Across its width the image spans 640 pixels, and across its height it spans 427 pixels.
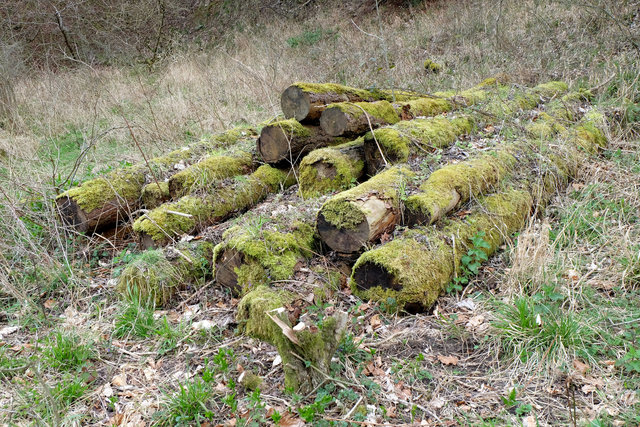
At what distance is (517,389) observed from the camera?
2.73 metres

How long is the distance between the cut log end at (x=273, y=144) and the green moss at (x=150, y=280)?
197cm

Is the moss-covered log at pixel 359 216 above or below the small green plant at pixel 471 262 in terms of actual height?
above

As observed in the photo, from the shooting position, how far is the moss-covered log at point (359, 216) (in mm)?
3639

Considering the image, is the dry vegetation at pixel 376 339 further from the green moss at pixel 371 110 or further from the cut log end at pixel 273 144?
the green moss at pixel 371 110

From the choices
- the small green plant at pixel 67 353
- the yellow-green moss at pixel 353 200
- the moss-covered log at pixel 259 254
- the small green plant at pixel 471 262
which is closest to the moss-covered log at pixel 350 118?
the yellow-green moss at pixel 353 200

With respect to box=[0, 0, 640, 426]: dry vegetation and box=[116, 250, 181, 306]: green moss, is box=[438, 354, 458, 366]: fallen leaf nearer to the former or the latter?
box=[0, 0, 640, 426]: dry vegetation

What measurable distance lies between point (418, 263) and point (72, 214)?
3.89 meters

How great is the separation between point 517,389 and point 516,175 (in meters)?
2.69

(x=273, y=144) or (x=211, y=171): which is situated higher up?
(x=273, y=144)

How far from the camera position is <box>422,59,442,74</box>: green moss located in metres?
10.5

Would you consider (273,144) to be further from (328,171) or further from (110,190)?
(110,190)

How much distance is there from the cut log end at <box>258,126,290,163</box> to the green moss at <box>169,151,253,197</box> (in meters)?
0.35

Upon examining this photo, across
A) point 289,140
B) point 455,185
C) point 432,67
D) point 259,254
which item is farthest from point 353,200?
point 432,67

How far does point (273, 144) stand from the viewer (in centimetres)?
534
